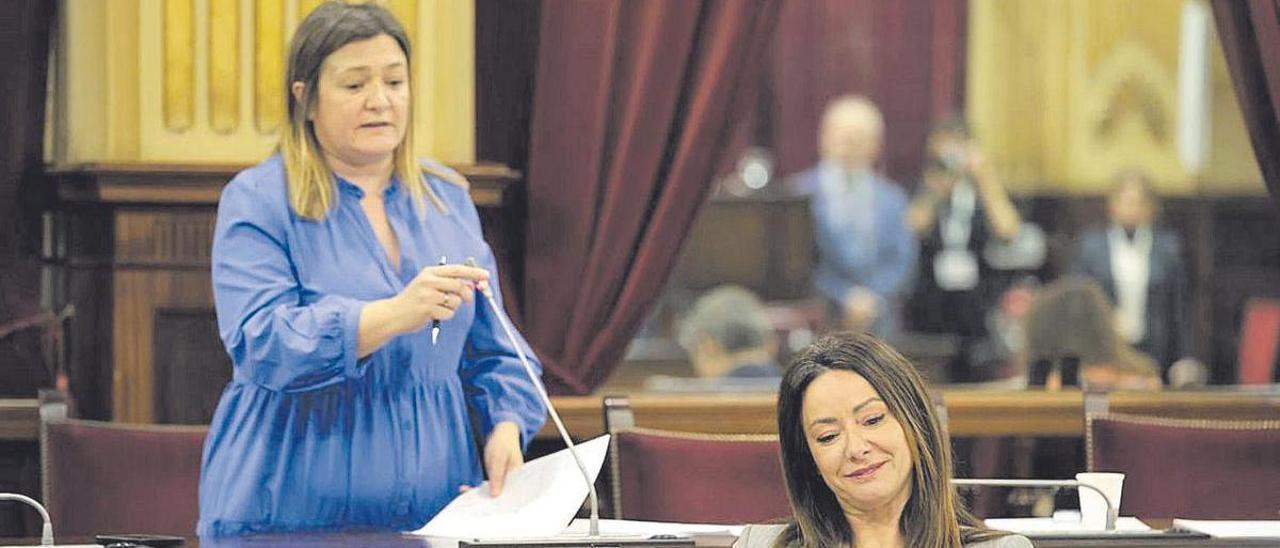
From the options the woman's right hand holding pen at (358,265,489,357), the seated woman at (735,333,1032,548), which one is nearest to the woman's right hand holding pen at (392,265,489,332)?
the woman's right hand holding pen at (358,265,489,357)

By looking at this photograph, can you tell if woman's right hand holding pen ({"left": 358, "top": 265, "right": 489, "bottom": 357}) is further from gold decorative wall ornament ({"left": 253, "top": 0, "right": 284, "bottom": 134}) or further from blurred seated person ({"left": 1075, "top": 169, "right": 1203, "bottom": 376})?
blurred seated person ({"left": 1075, "top": 169, "right": 1203, "bottom": 376})

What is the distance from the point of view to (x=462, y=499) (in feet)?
11.8

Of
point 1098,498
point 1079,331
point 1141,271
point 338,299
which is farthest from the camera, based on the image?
point 1141,271

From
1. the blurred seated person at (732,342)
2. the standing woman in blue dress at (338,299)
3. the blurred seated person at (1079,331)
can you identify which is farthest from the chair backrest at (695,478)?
the blurred seated person at (732,342)

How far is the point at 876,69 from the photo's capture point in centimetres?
1290

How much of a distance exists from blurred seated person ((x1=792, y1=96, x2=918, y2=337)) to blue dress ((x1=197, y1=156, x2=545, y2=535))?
25.7ft

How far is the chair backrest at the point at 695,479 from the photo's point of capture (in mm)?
4156

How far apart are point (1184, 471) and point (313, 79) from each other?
1.92 metres

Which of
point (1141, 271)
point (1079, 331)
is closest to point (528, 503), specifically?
point (1079, 331)

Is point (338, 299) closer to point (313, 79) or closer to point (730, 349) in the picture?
point (313, 79)

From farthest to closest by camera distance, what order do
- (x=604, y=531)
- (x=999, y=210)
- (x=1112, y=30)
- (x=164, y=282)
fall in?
(x=1112, y=30) < (x=999, y=210) < (x=164, y=282) < (x=604, y=531)

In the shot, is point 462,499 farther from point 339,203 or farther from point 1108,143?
point 1108,143

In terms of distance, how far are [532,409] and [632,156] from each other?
121 cm

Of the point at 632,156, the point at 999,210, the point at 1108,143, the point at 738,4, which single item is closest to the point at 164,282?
the point at 632,156
